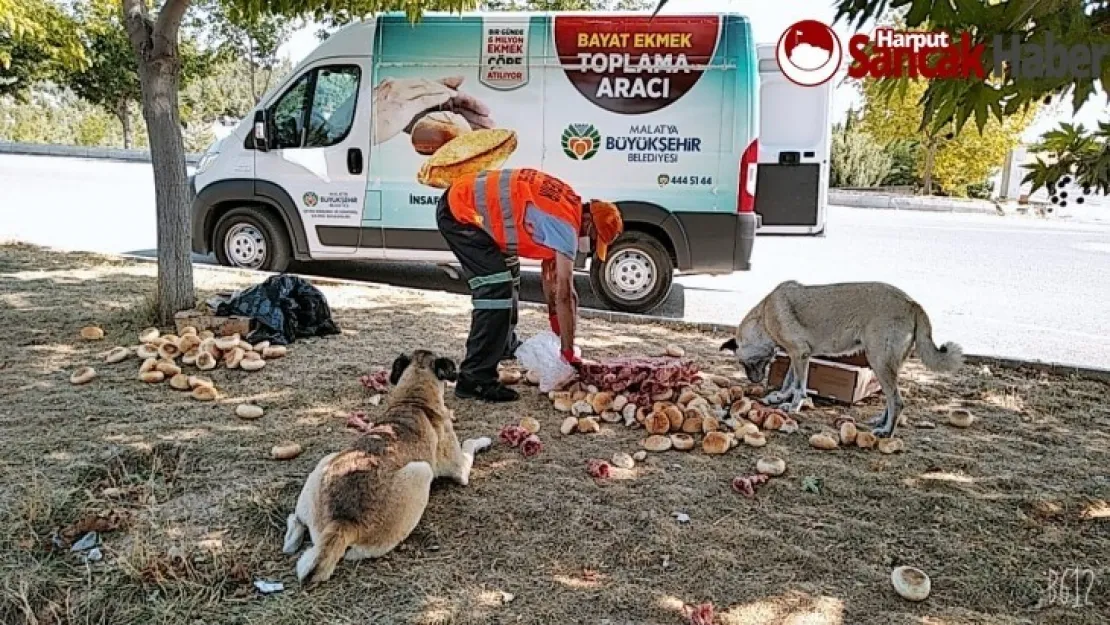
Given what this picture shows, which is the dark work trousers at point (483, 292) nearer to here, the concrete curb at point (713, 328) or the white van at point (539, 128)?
the concrete curb at point (713, 328)

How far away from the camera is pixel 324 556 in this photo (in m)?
3.09

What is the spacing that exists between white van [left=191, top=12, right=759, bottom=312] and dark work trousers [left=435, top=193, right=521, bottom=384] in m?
3.56

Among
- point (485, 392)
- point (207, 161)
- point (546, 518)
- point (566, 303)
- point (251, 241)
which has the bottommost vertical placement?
point (546, 518)

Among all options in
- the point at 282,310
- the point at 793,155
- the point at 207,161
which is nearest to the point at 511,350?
the point at 282,310

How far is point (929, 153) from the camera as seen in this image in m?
24.9

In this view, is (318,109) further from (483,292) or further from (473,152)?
(483,292)

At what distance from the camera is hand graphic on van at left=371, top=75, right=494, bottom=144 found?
28.5ft

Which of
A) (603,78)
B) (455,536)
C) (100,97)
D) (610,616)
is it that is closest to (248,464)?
(455,536)

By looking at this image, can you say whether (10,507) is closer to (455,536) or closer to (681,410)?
(455,536)

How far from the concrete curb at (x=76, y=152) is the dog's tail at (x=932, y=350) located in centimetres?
2699

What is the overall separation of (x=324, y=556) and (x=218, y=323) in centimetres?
374

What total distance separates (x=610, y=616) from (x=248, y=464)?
6.88ft

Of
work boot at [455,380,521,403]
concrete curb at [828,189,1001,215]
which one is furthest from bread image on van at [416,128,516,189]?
concrete curb at [828,189,1001,215]

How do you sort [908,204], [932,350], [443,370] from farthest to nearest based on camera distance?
[908,204]
[932,350]
[443,370]
